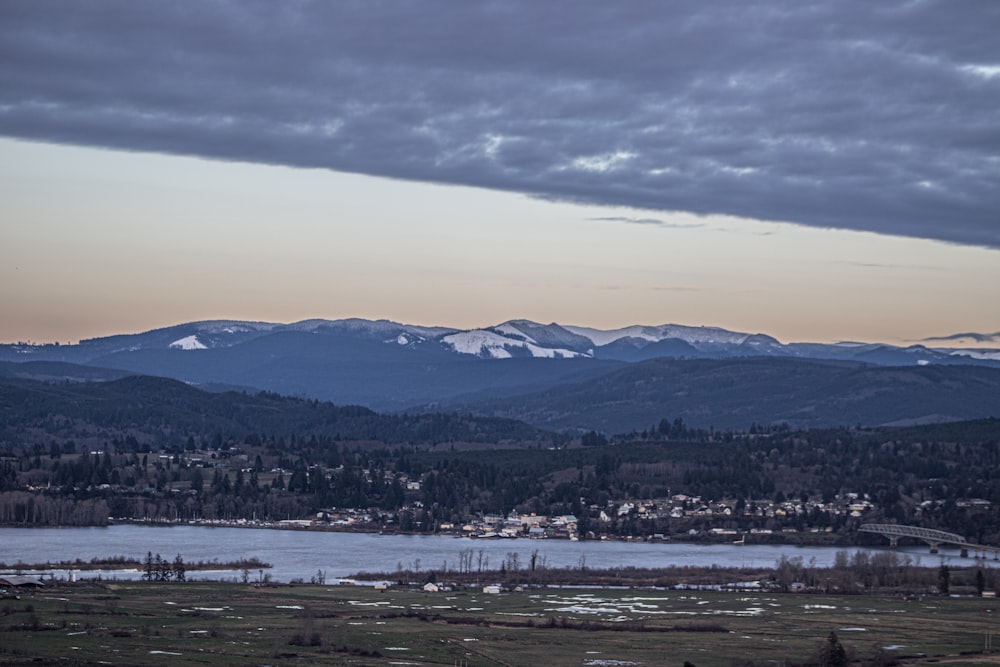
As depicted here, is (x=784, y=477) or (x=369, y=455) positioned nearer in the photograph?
→ (x=784, y=477)

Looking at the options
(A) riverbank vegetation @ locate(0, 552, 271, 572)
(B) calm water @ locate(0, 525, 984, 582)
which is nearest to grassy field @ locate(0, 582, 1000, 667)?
(A) riverbank vegetation @ locate(0, 552, 271, 572)

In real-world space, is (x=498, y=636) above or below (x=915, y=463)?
below

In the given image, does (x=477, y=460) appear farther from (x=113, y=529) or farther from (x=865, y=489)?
(x=113, y=529)

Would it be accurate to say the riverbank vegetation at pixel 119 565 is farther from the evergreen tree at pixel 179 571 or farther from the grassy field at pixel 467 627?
the grassy field at pixel 467 627

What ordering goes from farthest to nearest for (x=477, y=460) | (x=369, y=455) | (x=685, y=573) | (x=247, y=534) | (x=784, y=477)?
(x=369, y=455)
(x=477, y=460)
(x=784, y=477)
(x=247, y=534)
(x=685, y=573)

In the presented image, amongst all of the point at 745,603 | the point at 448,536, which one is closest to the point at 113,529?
the point at 448,536

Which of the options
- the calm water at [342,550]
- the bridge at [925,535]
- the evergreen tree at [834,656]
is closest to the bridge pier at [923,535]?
the bridge at [925,535]

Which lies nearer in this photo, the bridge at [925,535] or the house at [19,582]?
the house at [19,582]
